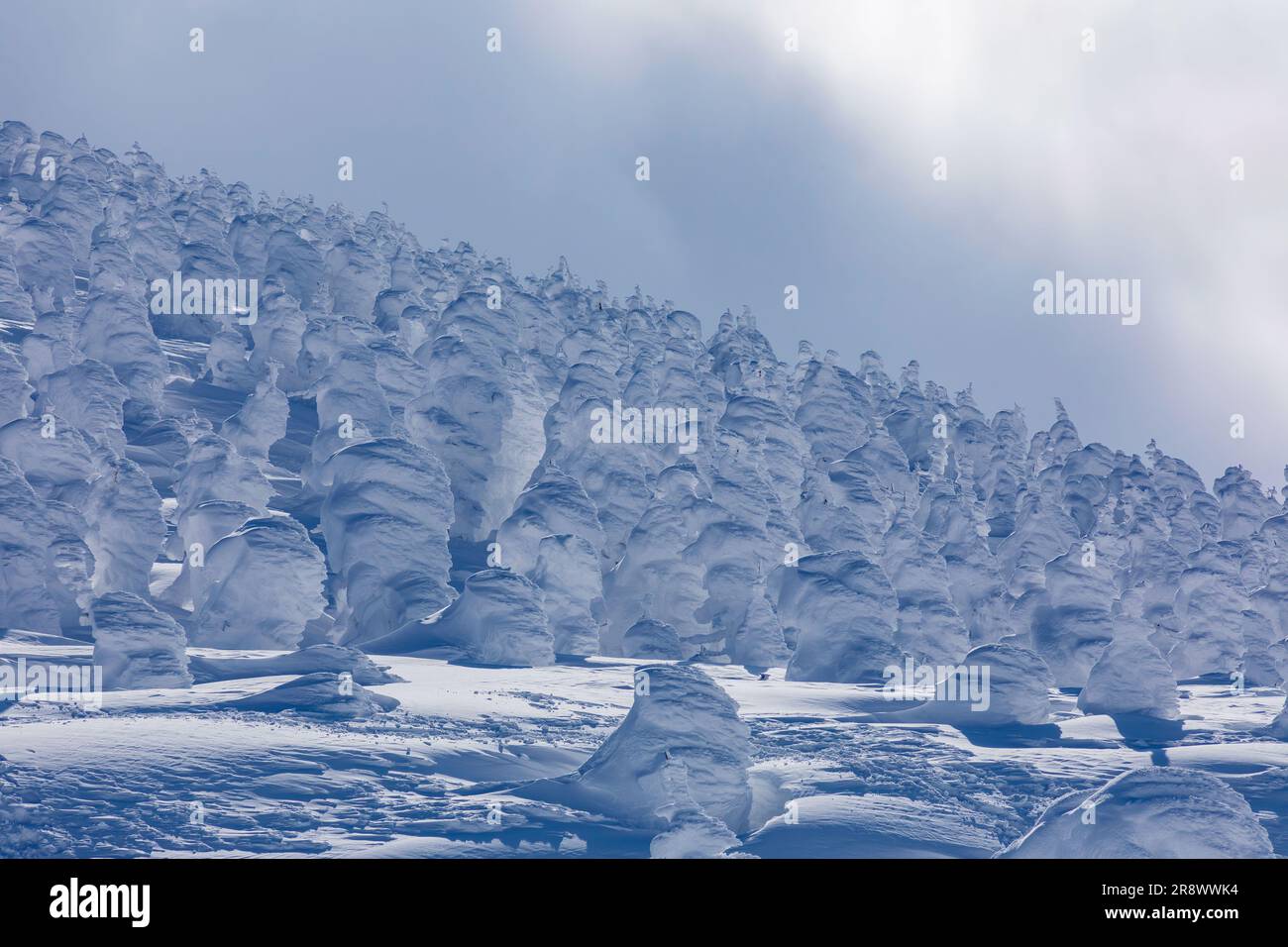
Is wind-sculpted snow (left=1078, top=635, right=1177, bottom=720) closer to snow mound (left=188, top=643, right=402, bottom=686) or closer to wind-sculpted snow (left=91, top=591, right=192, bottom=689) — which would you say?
snow mound (left=188, top=643, right=402, bottom=686)

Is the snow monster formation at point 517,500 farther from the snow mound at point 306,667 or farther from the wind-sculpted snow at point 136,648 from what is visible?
the snow mound at point 306,667

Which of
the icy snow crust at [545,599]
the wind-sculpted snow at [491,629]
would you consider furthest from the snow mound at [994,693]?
the wind-sculpted snow at [491,629]

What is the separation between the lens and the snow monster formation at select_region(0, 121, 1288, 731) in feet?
94.7

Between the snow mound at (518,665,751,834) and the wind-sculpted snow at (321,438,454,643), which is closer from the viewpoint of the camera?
the snow mound at (518,665,751,834)

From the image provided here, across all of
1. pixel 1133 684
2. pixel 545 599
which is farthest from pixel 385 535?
pixel 1133 684

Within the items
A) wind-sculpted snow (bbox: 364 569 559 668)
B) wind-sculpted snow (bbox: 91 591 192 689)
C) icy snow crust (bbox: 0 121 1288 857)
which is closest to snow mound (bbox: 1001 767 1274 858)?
icy snow crust (bbox: 0 121 1288 857)

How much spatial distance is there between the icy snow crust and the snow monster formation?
14 cm

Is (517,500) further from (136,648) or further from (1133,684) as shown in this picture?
(1133,684)

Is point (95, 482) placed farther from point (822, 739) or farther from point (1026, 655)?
point (1026, 655)

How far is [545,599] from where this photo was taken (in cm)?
3244

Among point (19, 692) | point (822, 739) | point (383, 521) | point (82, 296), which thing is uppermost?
point (82, 296)

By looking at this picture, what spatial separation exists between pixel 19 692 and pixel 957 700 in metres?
17.7
